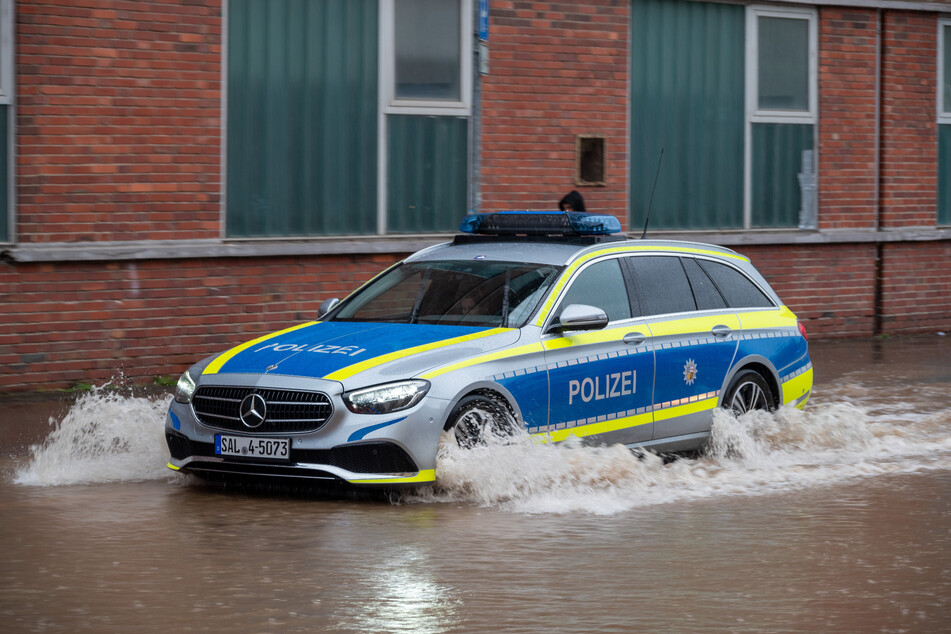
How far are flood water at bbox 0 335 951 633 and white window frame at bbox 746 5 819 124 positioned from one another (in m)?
7.63

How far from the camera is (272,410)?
8.05 m

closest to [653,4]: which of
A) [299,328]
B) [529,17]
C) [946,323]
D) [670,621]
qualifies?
[529,17]

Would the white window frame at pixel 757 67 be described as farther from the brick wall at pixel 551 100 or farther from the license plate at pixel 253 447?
the license plate at pixel 253 447

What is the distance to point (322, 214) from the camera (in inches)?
567

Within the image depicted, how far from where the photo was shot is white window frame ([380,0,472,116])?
14672 mm

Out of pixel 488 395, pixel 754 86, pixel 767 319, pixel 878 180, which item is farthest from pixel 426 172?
pixel 488 395

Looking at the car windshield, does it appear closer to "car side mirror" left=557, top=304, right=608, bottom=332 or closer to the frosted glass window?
"car side mirror" left=557, top=304, right=608, bottom=332

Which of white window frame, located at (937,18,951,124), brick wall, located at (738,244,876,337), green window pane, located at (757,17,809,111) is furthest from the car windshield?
white window frame, located at (937,18,951,124)

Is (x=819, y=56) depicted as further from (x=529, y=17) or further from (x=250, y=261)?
(x=250, y=261)

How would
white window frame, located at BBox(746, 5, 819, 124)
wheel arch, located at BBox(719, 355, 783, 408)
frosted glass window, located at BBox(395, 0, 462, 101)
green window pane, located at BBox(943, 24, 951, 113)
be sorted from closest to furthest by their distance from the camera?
wheel arch, located at BBox(719, 355, 783, 408), frosted glass window, located at BBox(395, 0, 462, 101), white window frame, located at BBox(746, 5, 819, 124), green window pane, located at BBox(943, 24, 951, 113)

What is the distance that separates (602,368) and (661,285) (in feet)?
3.38

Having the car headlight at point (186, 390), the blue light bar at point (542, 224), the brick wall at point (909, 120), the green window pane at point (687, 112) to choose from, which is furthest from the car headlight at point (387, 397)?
the brick wall at point (909, 120)

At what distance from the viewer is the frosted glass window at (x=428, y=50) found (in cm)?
1483

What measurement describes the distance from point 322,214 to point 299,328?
5.33 m
